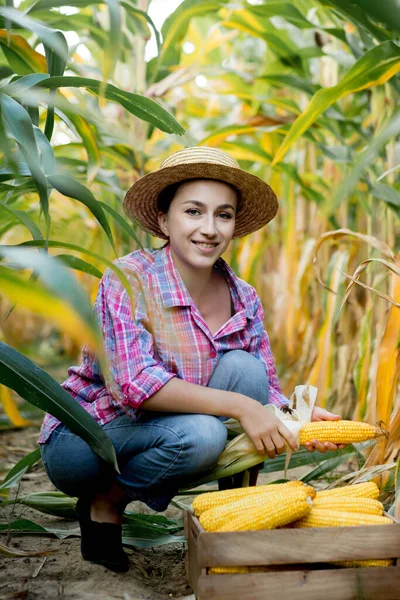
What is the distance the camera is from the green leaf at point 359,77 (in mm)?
1486

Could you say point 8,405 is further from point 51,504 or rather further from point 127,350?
point 127,350

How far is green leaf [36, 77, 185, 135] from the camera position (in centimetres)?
108

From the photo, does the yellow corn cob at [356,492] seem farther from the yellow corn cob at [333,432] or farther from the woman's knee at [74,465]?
the woman's knee at [74,465]

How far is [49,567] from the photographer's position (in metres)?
1.23

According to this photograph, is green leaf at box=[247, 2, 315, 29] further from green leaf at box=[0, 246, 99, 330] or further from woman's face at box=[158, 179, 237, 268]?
green leaf at box=[0, 246, 99, 330]

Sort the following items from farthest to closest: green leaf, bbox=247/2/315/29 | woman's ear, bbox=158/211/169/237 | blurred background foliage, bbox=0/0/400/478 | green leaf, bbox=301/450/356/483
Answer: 1. green leaf, bbox=247/2/315/29
2. green leaf, bbox=301/450/356/483
3. woman's ear, bbox=158/211/169/237
4. blurred background foliage, bbox=0/0/400/478

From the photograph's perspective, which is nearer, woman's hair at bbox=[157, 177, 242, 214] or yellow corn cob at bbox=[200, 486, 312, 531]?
yellow corn cob at bbox=[200, 486, 312, 531]

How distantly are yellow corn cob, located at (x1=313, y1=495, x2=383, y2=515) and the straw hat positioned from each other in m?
0.60

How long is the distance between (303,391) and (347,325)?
117 centimetres

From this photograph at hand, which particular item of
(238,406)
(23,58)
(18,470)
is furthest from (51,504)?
(23,58)

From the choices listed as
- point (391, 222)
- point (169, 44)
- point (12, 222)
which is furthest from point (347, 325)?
point (12, 222)

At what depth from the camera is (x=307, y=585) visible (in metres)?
1.00

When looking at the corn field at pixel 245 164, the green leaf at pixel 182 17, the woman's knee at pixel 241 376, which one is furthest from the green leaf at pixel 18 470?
the green leaf at pixel 182 17

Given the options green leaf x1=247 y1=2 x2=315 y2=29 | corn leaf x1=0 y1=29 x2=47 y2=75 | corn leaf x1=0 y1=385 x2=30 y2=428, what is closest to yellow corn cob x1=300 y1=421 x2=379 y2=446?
corn leaf x1=0 y1=29 x2=47 y2=75
